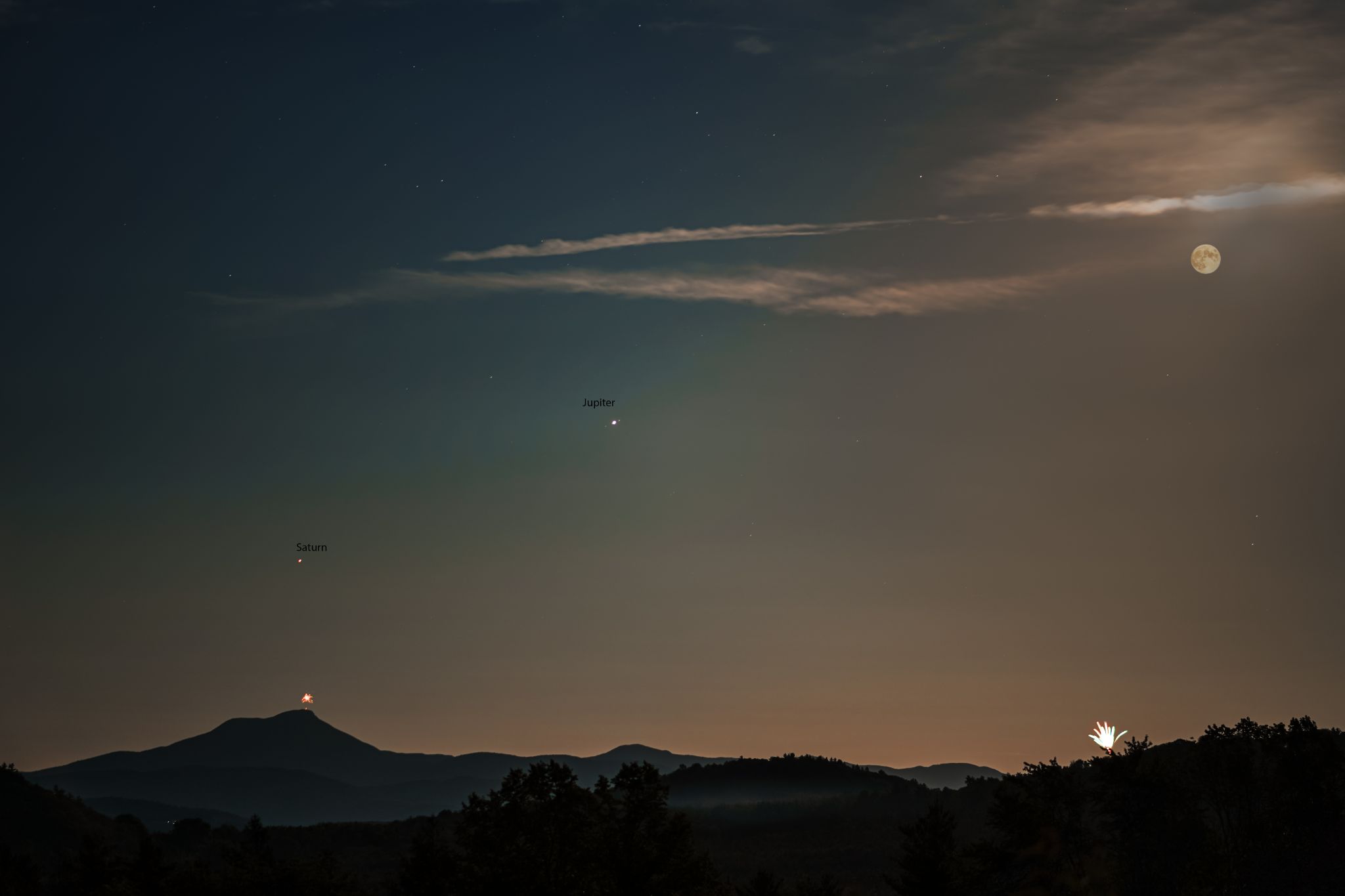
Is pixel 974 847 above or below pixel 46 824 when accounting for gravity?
below

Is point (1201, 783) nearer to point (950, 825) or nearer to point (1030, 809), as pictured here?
point (1030, 809)

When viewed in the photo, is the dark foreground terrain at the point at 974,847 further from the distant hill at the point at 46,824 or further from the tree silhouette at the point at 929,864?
the distant hill at the point at 46,824

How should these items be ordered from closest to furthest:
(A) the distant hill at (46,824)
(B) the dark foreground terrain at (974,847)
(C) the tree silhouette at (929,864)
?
(B) the dark foreground terrain at (974,847)
(C) the tree silhouette at (929,864)
(A) the distant hill at (46,824)

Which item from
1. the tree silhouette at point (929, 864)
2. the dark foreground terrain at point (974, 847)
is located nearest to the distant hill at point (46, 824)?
the dark foreground terrain at point (974, 847)

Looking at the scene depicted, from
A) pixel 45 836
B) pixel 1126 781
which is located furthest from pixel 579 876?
pixel 45 836

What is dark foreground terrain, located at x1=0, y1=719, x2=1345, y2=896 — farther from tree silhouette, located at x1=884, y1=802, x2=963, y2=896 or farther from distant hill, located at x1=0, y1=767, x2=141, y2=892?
distant hill, located at x1=0, y1=767, x2=141, y2=892

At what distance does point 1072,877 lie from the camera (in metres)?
76.2

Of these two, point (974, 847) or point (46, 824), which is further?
point (46, 824)

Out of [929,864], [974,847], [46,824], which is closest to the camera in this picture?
[929,864]

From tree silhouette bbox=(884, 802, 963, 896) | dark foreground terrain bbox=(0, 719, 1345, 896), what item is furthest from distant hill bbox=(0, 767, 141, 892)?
tree silhouette bbox=(884, 802, 963, 896)

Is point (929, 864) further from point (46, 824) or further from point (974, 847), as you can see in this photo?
point (46, 824)

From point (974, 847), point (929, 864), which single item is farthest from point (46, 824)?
point (929, 864)

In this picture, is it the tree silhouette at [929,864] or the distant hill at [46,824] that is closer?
the tree silhouette at [929,864]

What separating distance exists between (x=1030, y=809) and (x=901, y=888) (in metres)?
13.2
